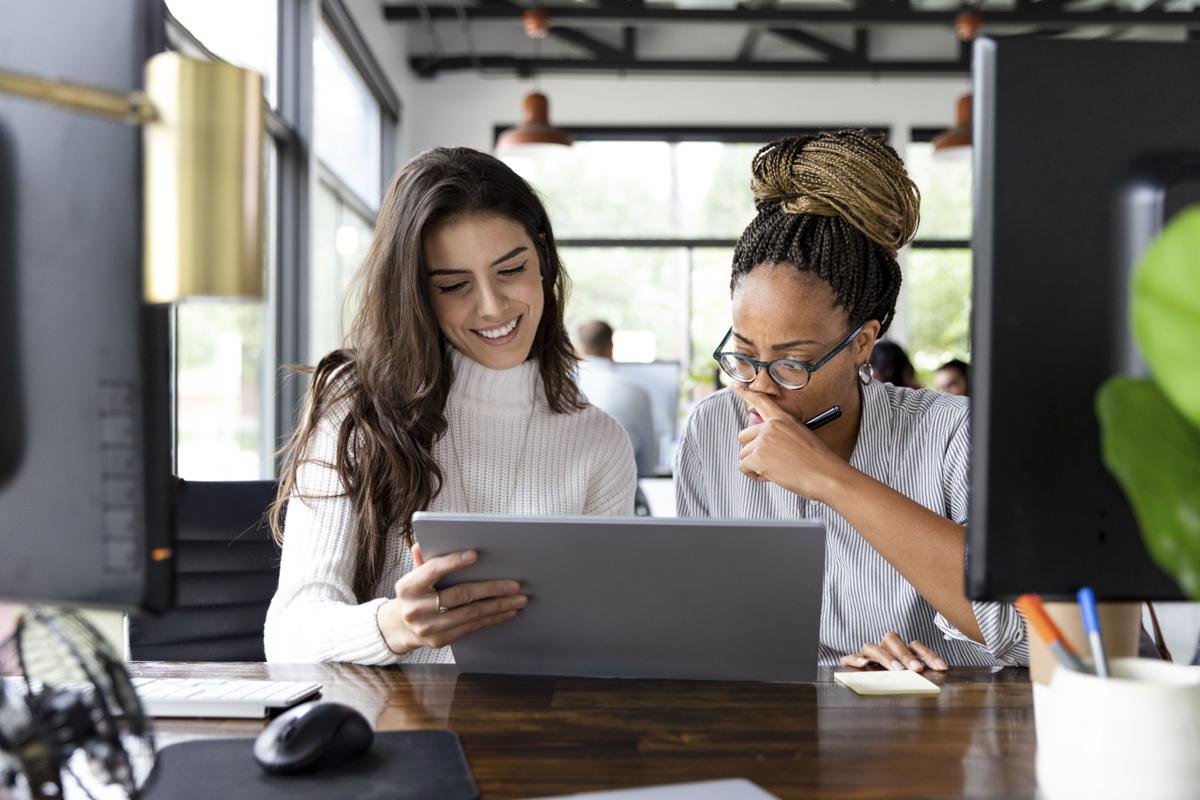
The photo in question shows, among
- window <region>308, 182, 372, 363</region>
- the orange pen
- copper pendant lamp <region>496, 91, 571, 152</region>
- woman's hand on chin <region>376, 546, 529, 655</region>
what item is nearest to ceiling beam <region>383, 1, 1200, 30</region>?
copper pendant lamp <region>496, 91, 571, 152</region>

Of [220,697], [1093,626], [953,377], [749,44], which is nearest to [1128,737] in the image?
[1093,626]

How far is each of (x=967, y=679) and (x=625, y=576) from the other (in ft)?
1.46

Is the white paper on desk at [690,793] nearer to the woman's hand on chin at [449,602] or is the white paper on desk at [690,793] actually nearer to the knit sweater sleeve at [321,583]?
the woman's hand on chin at [449,602]

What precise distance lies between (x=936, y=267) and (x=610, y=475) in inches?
263

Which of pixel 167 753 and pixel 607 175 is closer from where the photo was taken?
pixel 167 753

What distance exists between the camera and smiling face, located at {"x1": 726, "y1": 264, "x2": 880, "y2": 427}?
163 cm

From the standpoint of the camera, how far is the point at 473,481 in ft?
5.71

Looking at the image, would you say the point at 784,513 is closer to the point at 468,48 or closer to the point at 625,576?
the point at 625,576

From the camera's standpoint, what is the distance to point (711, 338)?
25.8 ft

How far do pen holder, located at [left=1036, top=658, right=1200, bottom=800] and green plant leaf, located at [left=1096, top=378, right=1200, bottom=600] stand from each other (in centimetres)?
14

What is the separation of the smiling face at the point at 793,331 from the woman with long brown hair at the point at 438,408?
0.33 m

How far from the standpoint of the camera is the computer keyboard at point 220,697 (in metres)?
1.01

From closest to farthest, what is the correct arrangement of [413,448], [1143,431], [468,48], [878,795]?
[1143,431], [878,795], [413,448], [468,48]

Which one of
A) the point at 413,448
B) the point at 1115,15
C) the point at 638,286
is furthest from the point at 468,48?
the point at 413,448
